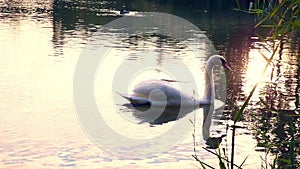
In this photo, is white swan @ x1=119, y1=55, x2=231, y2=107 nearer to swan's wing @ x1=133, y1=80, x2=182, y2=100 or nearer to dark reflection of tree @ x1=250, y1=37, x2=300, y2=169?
swan's wing @ x1=133, y1=80, x2=182, y2=100

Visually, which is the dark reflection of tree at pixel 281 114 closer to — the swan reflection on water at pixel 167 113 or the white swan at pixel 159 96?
the swan reflection on water at pixel 167 113

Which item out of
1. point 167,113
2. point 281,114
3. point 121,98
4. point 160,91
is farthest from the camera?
point 121,98

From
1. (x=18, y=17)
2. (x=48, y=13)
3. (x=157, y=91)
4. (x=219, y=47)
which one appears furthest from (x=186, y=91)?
(x=48, y=13)

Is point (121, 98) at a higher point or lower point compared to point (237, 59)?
Answer: higher

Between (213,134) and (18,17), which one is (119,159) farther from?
(18,17)

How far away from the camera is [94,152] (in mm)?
5359

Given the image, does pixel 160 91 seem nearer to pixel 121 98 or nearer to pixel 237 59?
pixel 121 98

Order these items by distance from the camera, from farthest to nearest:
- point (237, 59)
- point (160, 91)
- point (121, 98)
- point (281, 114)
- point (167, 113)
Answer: point (237, 59), point (121, 98), point (160, 91), point (167, 113), point (281, 114)

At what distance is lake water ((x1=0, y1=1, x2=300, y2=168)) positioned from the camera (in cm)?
532

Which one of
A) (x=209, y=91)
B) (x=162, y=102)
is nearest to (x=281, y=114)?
(x=209, y=91)

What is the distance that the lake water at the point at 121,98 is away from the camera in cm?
532

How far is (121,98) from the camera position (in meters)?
7.65

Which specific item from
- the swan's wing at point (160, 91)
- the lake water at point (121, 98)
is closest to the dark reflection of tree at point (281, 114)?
the lake water at point (121, 98)

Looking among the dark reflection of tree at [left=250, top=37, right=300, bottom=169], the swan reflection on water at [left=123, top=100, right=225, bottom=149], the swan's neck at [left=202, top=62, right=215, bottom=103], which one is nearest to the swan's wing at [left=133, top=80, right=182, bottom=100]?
the swan reflection on water at [left=123, top=100, right=225, bottom=149]
